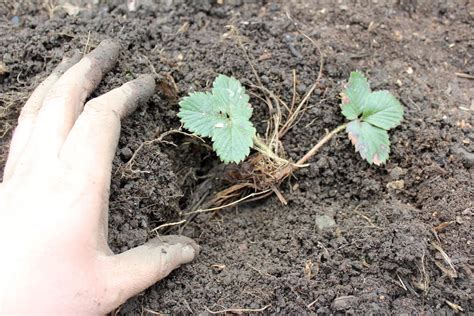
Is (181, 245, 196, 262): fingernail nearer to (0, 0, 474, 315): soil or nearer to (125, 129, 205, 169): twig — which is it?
(0, 0, 474, 315): soil

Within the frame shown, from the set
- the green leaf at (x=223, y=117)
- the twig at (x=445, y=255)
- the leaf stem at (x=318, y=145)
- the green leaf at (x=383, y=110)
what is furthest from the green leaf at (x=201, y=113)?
the twig at (x=445, y=255)

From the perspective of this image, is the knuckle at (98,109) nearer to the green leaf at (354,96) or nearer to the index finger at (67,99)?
the index finger at (67,99)

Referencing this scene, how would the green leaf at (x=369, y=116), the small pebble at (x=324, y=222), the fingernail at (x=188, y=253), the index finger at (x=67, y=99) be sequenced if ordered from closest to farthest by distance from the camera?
1. the index finger at (x=67, y=99)
2. the fingernail at (x=188, y=253)
3. the small pebble at (x=324, y=222)
4. the green leaf at (x=369, y=116)

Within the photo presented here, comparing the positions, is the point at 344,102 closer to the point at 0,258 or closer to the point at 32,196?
the point at 32,196

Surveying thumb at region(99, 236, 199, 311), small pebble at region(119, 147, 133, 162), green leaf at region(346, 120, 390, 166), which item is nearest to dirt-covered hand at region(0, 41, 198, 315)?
thumb at region(99, 236, 199, 311)

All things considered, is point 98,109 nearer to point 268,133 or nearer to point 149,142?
point 149,142

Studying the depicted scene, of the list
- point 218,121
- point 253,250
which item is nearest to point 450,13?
point 218,121
